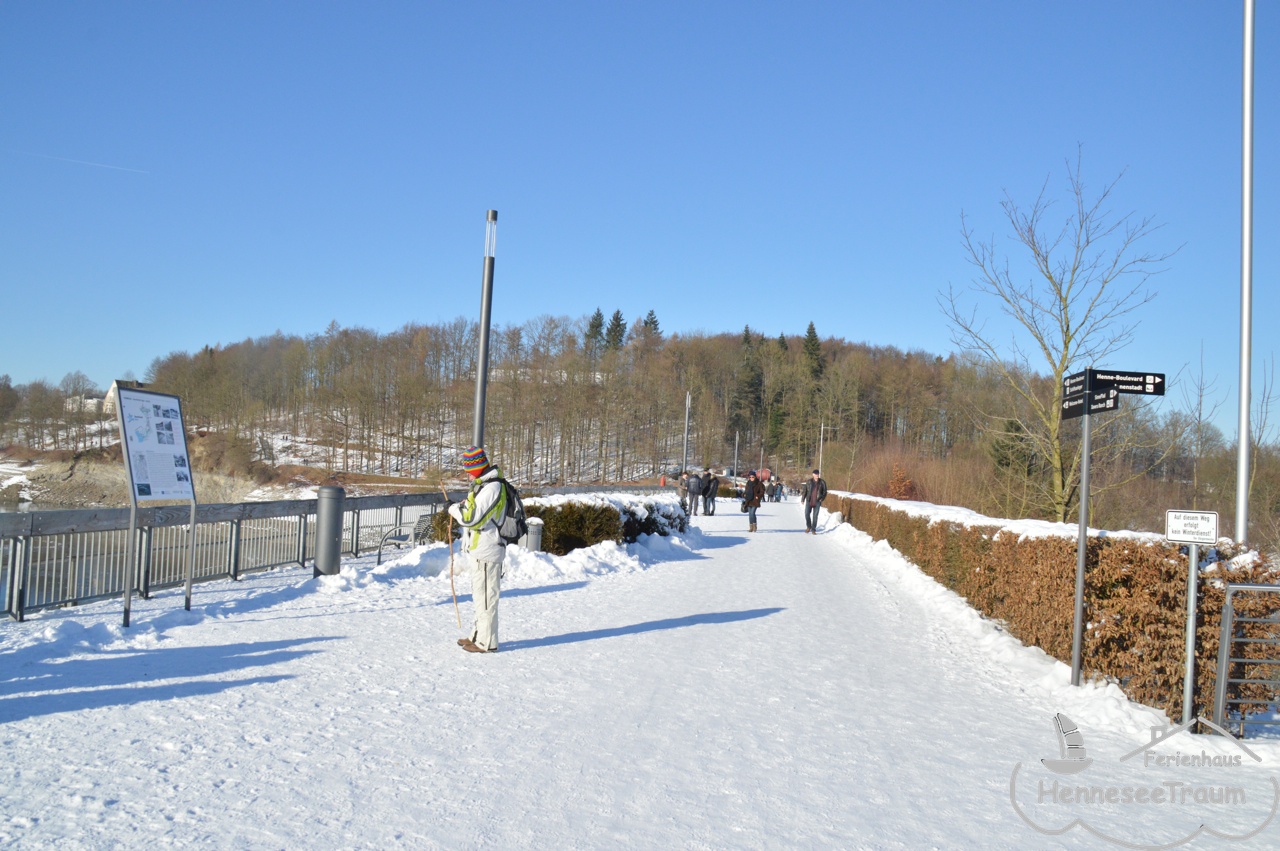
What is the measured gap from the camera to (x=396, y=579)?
1145 cm

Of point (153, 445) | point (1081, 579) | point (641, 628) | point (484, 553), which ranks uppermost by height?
point (153, 445)

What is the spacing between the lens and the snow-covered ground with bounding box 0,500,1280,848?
3.91m

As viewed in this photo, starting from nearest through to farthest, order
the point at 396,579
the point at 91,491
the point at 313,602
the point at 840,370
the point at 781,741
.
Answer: the point at 781,741 → the point at 313,602 → the point at 396,579 → the point at 91,491 → the point at 840,370

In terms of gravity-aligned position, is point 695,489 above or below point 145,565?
below

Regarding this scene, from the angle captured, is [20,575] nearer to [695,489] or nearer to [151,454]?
[151,454]

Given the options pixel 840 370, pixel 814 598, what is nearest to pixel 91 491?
pixel 814 598

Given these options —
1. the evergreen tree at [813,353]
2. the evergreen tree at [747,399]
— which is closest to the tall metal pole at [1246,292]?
the evergreen tree at [747,399]

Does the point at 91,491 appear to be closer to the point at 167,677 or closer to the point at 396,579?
the point at 396,579

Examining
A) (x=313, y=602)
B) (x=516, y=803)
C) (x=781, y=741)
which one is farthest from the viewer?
(x=313, y=602)

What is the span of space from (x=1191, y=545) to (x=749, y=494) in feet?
68.6

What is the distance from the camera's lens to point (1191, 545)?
6.04 meters

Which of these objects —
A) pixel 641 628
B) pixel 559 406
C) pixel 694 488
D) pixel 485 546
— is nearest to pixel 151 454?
pixel 485 546

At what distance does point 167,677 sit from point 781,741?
452 centimetres

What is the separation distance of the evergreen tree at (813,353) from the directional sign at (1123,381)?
327ft
